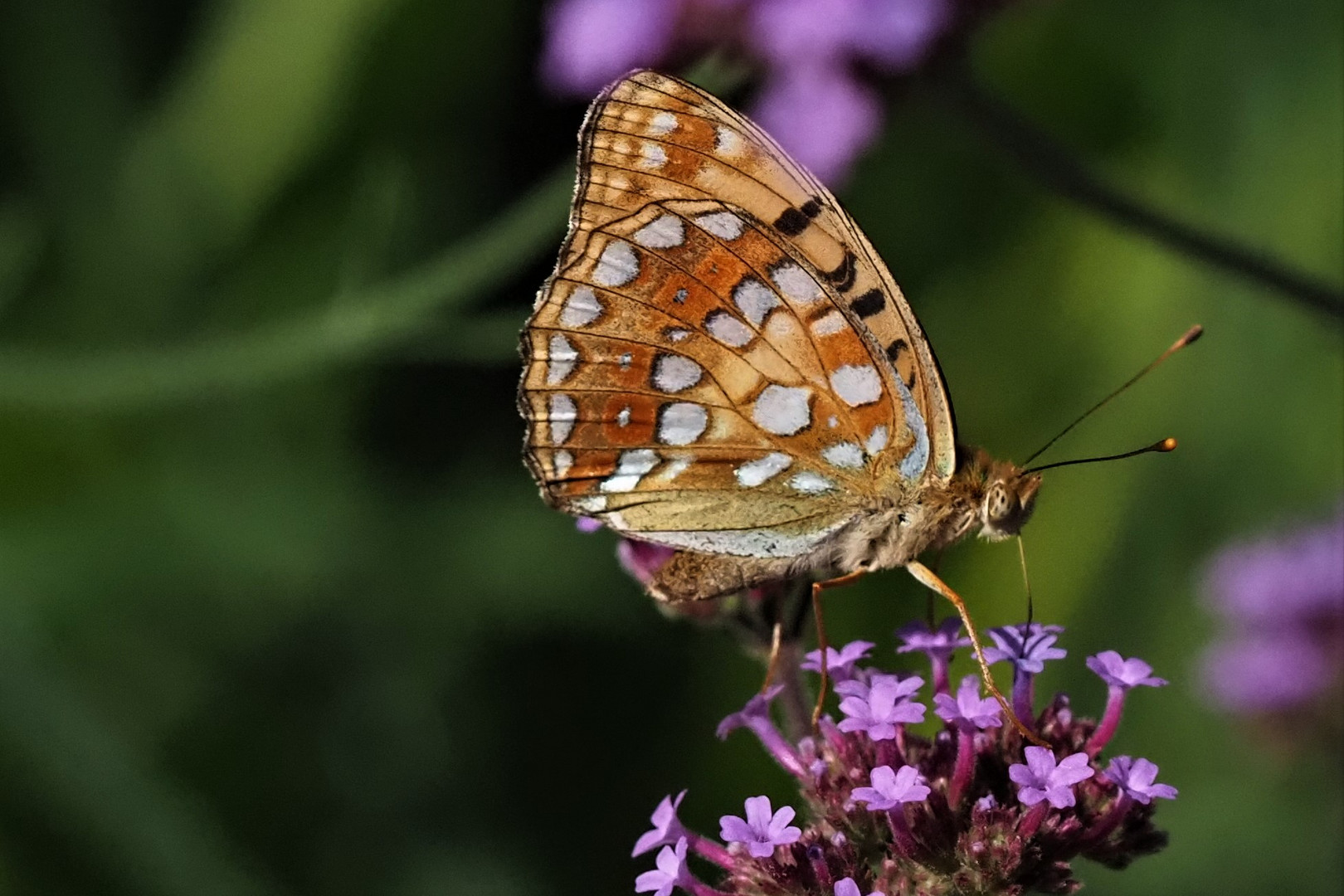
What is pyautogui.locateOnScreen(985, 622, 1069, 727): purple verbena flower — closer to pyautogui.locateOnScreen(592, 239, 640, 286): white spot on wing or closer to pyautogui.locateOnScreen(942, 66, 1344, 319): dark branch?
pyautogui.locateOnScreen(592, 239, 640, 286): white spot on wing

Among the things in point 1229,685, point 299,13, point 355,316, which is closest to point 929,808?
point 355,316

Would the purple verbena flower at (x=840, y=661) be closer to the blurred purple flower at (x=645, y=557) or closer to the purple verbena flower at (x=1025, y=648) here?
the purple verbena flower at (x=1025, y=648)

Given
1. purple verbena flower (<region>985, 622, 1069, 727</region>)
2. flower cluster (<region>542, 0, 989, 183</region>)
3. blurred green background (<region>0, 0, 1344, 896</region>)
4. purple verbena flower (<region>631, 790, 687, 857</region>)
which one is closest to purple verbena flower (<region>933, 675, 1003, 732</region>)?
purple verbena flower (<region>985, 622, 1069, 727</region>)

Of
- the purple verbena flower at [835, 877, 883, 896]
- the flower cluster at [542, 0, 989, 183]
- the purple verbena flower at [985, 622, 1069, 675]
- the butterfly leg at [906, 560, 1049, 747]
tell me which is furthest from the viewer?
the flower cluster at [542, 0, 989, 183]

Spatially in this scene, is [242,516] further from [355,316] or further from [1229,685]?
[1229,685]

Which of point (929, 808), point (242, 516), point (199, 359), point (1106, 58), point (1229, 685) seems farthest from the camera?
point (1106, 58)

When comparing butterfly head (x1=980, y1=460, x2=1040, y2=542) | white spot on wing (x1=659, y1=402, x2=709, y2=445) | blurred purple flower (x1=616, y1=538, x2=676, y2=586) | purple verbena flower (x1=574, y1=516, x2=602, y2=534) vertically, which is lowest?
butterfly head (x1=980, y1=460, x2=1040, y2=542)
